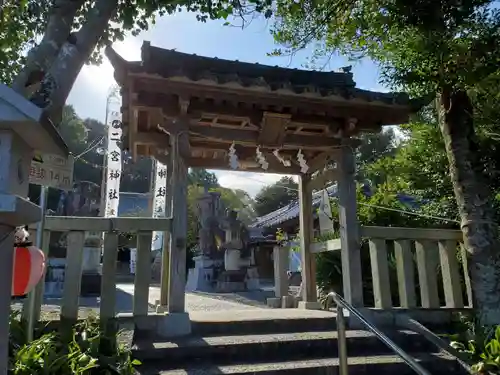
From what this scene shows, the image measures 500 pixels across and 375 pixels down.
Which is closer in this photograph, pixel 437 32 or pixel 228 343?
pixel 228 343

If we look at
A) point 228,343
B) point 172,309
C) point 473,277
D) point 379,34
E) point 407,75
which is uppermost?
point 379,34

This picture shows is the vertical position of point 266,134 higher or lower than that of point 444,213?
higher

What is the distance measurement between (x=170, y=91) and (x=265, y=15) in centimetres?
217

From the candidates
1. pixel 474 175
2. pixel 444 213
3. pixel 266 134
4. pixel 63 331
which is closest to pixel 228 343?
pixel 63 331

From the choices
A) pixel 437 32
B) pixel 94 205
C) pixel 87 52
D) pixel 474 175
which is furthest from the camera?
pixel 94 205

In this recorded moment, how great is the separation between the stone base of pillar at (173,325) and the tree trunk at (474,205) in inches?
136

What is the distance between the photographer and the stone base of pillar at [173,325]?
4.68 metres

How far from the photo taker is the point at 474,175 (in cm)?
509

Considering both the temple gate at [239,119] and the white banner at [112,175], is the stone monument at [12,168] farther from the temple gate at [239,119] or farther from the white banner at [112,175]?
the white banner at [112,175]

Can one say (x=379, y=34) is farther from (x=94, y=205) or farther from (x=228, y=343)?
(x=94, y=205)

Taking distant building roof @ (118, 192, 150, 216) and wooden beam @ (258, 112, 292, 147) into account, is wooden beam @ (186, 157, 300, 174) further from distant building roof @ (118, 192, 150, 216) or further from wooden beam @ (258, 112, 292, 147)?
distant building roof @ (118, 192, 150, 216)

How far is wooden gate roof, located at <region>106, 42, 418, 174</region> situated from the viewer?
498cm

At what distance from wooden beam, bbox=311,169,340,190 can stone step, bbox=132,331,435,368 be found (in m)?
2.40

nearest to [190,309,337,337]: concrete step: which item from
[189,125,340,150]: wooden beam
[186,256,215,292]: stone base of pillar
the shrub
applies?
the shrub
